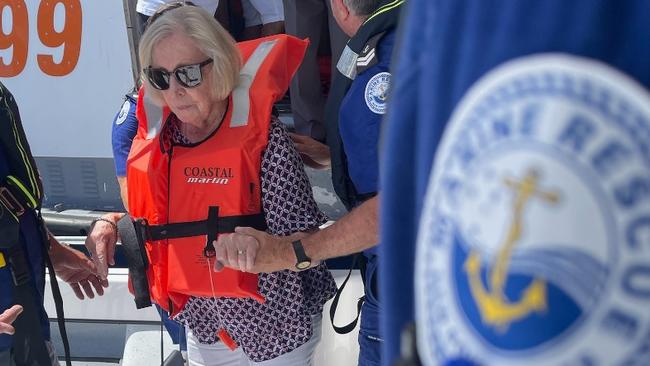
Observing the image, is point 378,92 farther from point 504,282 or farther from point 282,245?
point 504,282

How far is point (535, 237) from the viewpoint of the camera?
508mm

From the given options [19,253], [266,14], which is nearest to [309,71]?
[266,14]

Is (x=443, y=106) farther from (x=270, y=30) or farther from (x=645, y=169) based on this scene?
(x=270, y=30)

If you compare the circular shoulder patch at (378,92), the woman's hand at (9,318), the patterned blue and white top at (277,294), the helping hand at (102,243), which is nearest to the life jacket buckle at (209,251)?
the patterned blue and white top at (277,294)

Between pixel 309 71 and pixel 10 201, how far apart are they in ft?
4.79

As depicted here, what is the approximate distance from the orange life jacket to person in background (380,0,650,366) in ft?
4.90

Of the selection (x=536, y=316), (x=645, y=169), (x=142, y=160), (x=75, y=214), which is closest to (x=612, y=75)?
(x=645, y=169)

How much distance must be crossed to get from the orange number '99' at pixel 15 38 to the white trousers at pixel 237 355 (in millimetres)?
1921

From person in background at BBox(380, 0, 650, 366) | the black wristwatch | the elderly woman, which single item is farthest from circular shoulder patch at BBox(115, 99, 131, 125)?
person in background at BBox(380, 0, 650, 366)

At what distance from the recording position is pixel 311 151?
237 cm

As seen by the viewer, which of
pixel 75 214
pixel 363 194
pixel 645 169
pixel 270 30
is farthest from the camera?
pixel 75 214

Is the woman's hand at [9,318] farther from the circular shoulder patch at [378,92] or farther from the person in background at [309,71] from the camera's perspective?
the person in background at [309,71]

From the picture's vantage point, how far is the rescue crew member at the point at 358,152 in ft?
5.80

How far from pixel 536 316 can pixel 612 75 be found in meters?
0.17
